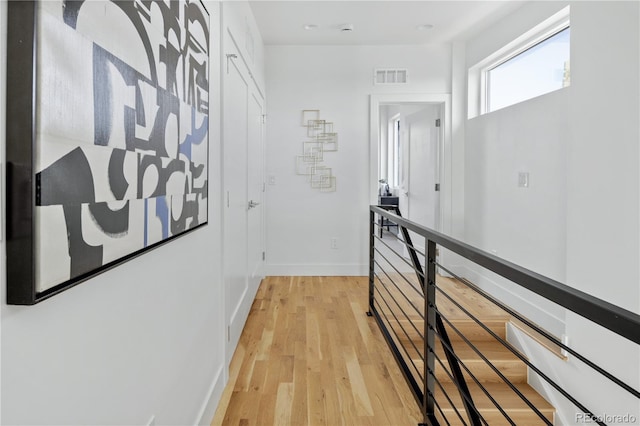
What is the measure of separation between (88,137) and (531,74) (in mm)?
3487

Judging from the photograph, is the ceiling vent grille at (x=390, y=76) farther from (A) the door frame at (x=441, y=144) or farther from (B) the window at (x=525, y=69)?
(B) the window at (x=525, y=69)

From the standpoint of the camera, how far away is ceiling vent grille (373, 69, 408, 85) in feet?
13.6

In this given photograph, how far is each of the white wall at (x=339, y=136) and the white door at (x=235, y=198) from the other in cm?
137

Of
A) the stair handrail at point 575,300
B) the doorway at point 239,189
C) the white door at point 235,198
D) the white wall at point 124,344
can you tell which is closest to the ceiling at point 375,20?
the doorway at point 239,189

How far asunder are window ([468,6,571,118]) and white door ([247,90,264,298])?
90.1 inches

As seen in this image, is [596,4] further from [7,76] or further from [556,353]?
[7,76]

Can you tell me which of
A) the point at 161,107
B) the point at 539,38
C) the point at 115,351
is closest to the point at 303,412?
the point at 115,351

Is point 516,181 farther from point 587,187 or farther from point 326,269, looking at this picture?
point 326,269

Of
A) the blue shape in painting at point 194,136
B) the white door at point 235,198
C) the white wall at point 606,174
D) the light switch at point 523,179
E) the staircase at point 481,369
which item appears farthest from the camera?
the light switch at point 523,179

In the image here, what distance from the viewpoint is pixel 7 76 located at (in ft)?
1.66

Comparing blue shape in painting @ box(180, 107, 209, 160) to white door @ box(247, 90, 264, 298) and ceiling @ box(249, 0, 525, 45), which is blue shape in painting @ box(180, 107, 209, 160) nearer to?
white door @ box(247, 90, 264, 298)

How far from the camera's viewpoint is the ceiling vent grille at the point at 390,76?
4.16 m

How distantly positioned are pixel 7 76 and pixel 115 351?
603 mm

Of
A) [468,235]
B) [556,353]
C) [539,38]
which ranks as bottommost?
[556,353]
